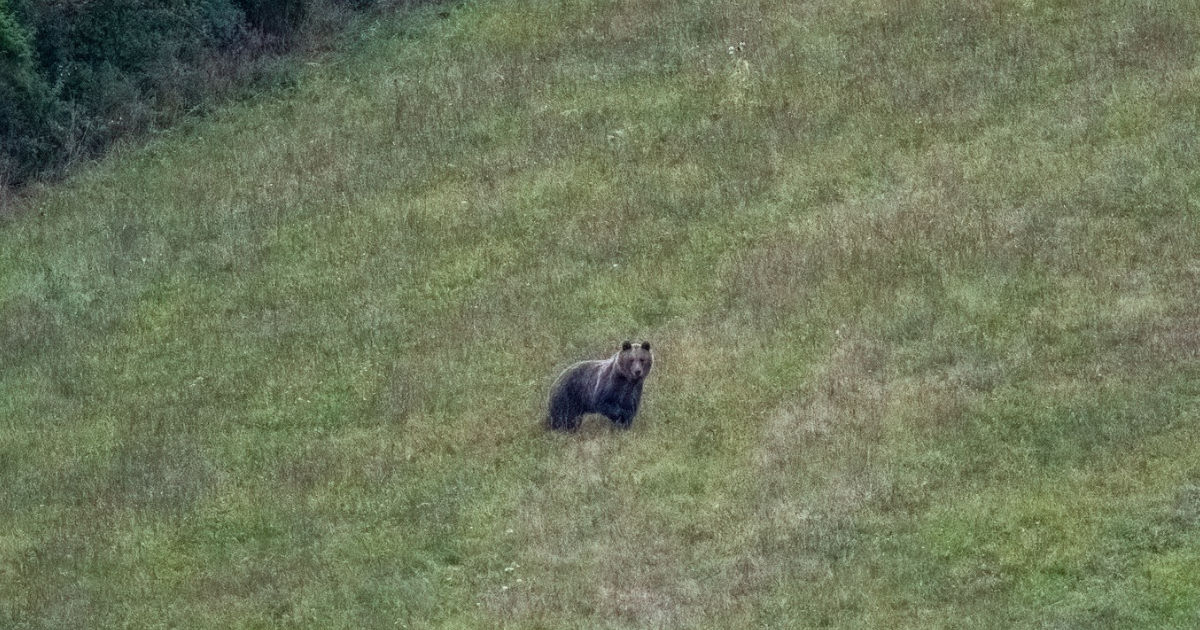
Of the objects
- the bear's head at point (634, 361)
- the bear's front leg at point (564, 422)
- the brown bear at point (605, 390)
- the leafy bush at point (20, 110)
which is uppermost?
the bear's head at point (634, 361)

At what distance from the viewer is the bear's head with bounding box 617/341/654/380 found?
22984 mm

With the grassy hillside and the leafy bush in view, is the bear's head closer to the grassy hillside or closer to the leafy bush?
the grassy hillside

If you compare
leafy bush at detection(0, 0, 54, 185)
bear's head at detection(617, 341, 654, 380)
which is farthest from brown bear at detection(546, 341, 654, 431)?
leafy bush at detection(0, 0, 54, 185)

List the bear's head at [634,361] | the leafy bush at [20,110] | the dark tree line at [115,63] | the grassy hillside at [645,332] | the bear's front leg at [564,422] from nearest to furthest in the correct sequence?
the grassy hillside at [645,332] < the bear's head at [634,361] < the bear's front leg at [564,422] < the leafy bush at [20,110] < the dark tree line at [115,63]

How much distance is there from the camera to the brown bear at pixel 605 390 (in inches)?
909

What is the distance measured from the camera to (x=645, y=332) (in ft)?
85.2

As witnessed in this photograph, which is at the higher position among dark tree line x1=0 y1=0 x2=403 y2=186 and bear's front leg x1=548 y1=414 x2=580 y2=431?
bear's front leg x1=548 y1=414 x2=580 y2=431

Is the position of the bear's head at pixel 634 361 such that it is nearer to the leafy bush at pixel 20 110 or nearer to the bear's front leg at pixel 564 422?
the bear's front leg at pixel 564 422

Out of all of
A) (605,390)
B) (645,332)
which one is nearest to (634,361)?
(605,390)

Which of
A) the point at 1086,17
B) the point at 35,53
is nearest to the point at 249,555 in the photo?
the point at 35,53

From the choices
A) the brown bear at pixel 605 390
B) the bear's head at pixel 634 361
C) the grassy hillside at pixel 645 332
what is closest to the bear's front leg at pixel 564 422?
the brown bear at pixel 605 390

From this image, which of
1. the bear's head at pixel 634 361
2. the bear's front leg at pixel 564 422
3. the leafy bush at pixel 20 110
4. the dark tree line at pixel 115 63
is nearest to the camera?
the bear's head at pixel 634 361

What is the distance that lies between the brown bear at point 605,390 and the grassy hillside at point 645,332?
1.74 feet

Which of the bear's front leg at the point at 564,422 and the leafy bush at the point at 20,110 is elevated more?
the bear's front leg at the point at 564,422
